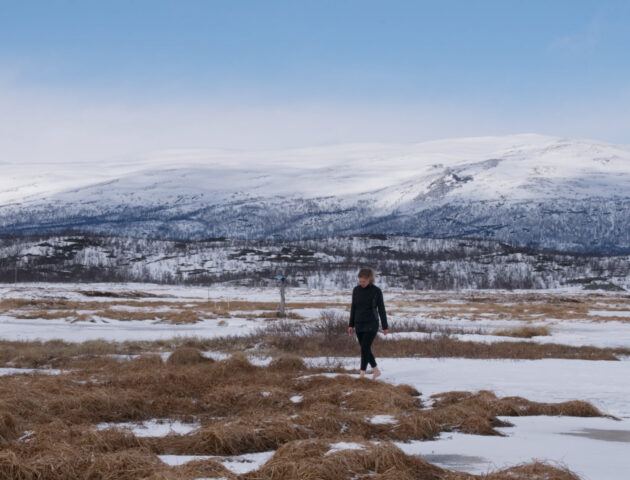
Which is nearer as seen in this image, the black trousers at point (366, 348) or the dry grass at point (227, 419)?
the dry grass at point (227, 419)

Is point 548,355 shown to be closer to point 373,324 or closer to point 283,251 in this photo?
point 373,324

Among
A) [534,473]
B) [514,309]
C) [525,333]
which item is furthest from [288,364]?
[514,309]

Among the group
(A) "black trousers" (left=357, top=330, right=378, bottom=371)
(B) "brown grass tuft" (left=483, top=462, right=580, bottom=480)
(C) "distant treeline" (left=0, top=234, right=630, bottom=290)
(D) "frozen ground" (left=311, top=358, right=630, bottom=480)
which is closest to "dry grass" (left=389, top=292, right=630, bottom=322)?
(D) "frozen ground" (left=311, top=358, right=630, bottom=480)

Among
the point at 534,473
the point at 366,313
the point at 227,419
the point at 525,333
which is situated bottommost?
the point at 525,333

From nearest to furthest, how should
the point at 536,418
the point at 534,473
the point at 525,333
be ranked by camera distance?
the point at 534,473
the point at 536,418
the point at 525,333

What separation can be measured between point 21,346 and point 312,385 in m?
11.1

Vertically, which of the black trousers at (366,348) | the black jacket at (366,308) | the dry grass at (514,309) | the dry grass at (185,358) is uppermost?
the black jacket at (366,308)

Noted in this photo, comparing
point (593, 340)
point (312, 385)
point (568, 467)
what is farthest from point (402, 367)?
point (593, 340)

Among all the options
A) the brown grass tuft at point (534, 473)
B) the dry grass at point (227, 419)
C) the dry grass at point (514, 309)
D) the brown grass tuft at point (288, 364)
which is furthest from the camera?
the dry grass at point (514, 309)

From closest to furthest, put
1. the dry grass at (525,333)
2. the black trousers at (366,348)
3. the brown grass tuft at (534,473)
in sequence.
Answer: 1. the brown grass tuft at (534,473)
2. the black trousers at (366,348)
3. the dry grass at (525,333)

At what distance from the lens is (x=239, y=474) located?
4965 millimetres

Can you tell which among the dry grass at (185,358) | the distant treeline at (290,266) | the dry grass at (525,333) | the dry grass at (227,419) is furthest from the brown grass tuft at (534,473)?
the distant treeline at (290,266)

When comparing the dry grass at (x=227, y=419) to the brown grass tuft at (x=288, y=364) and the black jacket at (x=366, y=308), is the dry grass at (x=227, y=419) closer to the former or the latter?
the brown grass tuft at (x=288, y=364)

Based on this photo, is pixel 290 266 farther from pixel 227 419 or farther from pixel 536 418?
Answer: pixel 227 419
